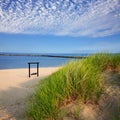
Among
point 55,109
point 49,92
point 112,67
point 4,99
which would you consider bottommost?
point 4,99

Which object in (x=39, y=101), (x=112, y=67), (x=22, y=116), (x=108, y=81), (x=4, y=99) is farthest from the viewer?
(x=4, y=99)

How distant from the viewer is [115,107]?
12.4 ft

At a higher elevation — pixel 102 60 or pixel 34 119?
pixel 102 60

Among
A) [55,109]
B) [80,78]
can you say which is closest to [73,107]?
[55,109]

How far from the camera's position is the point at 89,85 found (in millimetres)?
4258

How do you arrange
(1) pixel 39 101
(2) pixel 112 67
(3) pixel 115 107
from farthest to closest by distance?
(2) pixel 112 67 → (1) pixel 39 101 → (3) pixel 115 107

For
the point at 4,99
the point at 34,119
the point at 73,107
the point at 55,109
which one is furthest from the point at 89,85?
the point at 4,99

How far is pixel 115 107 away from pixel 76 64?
56.0 inches

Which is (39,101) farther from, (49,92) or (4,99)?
(4,99)

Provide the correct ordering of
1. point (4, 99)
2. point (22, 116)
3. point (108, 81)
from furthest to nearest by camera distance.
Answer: point (4, 99) < point (108, 81) < point (22, 116)

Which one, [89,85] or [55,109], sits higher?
[89,85]

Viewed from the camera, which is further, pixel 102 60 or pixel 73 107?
pixel 102 60

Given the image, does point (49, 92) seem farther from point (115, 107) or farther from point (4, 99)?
point (4, 99)

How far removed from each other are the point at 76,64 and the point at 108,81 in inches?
31.8
